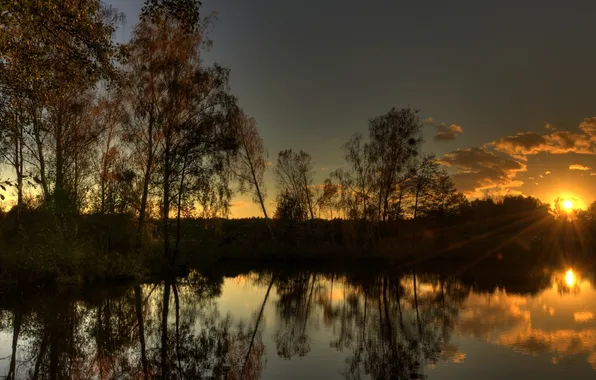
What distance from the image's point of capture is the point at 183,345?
36.7ft

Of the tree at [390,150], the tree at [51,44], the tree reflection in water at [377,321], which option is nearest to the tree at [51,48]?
the tree at [51,44]

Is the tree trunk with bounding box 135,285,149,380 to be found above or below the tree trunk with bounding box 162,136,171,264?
below

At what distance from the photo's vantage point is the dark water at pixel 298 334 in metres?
9.39

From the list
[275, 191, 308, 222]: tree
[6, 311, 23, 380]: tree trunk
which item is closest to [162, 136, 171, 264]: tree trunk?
[6, 311, 23, 380]: tree trunk

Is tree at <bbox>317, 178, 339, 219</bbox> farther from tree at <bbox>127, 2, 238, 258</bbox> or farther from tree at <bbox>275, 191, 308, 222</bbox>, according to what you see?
tree at <bbox>127, 2, 238, 258</bbox>

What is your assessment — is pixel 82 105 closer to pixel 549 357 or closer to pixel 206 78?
pixel 206 78

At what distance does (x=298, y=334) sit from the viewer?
13141 mm

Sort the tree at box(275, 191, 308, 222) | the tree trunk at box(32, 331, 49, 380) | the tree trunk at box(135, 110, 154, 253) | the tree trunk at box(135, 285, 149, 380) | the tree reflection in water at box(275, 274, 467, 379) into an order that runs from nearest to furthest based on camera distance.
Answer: the tree trunk at box(32, 331, 49, 380), the tree trunk at box(135, 285, 149, 380), the tree reflection in water at box(275, 274, 467, 379), the tree trunk at box(135, 110, 154, 253), the tree at box(275, 191, 308, 222)

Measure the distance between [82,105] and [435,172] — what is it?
35.4 metres

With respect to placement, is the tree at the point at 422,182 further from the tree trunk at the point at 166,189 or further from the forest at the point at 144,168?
the tree trunk at the point at 166,189

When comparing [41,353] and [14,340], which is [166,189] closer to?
[14,340]

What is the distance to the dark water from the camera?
30.8 ft


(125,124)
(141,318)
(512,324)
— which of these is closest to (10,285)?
(141,318)

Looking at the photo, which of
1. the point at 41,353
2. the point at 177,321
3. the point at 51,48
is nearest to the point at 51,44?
the point at 51,48
